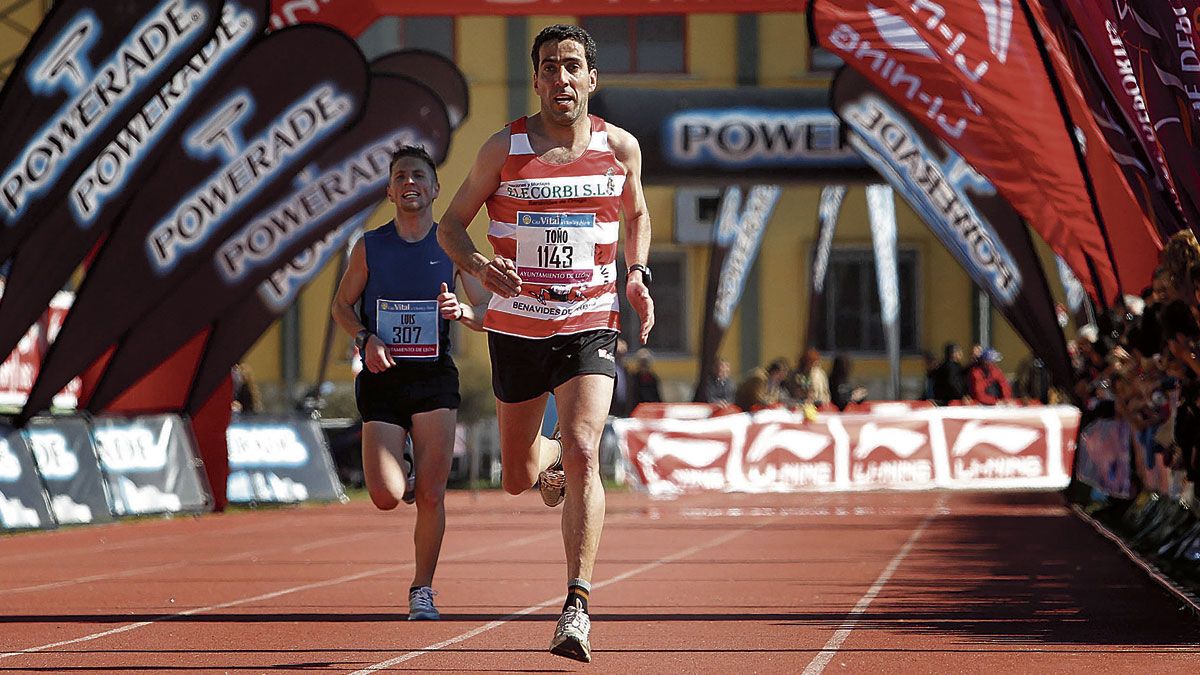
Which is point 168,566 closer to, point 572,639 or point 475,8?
point 475,8

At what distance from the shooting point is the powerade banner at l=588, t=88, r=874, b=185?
21.9m

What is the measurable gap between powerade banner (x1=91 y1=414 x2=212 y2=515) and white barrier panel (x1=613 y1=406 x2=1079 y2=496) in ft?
20.2

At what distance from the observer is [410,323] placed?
962cm

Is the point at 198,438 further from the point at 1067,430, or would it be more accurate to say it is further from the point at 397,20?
the point at 397,20

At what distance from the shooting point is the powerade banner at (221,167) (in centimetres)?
1847

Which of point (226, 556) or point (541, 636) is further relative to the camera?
point (226, 556)

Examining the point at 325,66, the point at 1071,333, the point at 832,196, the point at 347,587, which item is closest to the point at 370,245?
the point at 347,587

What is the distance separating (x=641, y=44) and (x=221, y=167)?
22380 millimetres

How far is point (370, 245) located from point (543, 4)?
9570 mm

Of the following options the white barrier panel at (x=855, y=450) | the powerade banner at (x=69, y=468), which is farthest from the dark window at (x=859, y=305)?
the powerade banner at (x=69, y=468)

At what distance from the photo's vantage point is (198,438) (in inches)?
810

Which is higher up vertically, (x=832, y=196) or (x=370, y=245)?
(x=832, y=196)

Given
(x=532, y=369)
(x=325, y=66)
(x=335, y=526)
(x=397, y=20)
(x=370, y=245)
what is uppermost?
(x=397, y=20)

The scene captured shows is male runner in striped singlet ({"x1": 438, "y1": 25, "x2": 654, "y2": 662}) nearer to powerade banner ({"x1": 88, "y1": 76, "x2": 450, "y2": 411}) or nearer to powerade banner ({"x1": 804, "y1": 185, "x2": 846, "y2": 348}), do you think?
Result: powerade banner ({"x1": 88, "y1": 76, "x2": 450, "y2": 411})
